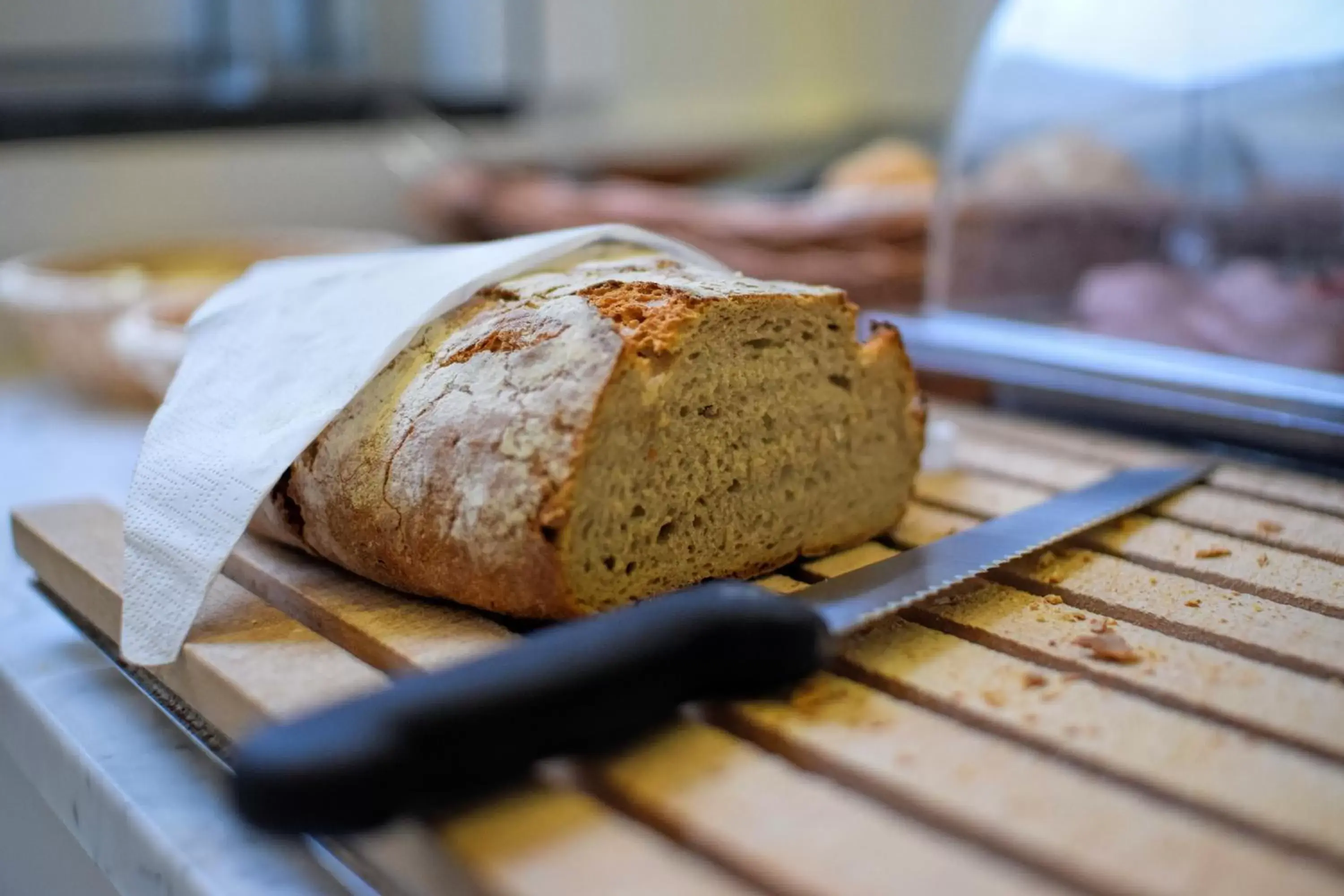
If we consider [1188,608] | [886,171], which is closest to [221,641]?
[1188,608]

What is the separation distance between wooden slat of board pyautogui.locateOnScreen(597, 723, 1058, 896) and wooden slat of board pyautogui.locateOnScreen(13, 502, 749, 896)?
0.06 feet

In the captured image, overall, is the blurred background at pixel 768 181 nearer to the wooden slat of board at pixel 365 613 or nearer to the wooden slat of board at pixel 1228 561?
the wooden slat of board at pixel 1228 561

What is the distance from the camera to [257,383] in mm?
1056

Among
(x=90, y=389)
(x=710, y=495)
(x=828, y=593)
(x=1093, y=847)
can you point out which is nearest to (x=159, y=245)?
(x=90, y=389)

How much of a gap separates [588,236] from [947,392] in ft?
2.20

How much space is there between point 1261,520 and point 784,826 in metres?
0.69

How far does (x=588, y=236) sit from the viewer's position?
1.14m

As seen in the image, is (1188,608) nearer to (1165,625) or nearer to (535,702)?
(1165,625)

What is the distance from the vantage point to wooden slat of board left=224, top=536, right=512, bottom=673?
875mm

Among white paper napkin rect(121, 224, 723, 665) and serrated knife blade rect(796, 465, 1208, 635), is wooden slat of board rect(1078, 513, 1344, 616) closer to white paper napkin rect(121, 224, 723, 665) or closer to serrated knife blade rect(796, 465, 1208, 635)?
serrated knife blade rect(796, 465, 1208, 635)

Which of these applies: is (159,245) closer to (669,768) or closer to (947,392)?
(947,392)

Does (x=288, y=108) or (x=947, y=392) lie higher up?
(x=288, y=108)

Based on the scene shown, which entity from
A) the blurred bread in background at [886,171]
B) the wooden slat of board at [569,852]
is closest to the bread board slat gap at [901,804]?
the wooden slat of board at [569,852]

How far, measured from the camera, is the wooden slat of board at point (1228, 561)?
971mm
